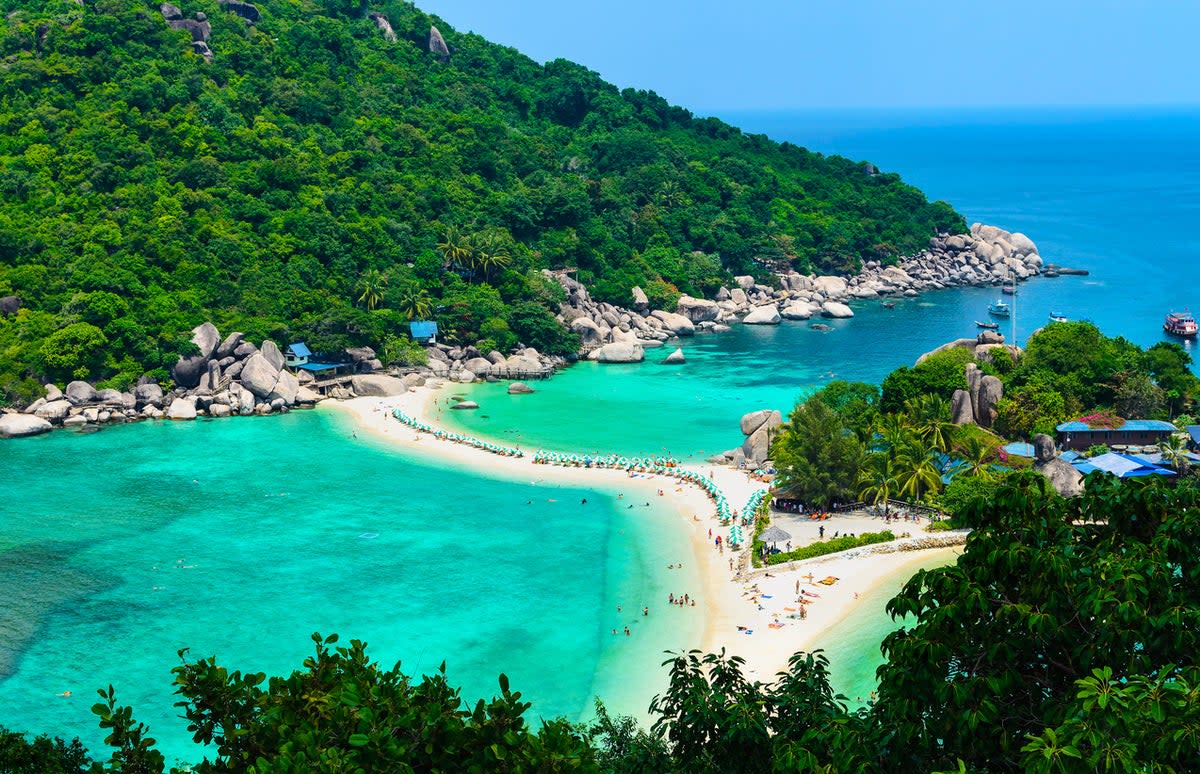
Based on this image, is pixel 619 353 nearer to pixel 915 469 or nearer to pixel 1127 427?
pixel 915 469

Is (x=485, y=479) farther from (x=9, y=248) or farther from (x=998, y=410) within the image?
(x=9, y=248)

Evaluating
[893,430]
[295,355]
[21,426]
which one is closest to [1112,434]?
[893,430]

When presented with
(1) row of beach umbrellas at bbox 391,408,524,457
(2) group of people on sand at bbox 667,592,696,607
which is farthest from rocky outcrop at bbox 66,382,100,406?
(2) group of people on sand at bbox 667,592,696,607

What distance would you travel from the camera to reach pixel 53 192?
69.3m

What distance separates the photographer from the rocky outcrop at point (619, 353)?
70000 millimetres

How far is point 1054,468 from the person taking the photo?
41844mm

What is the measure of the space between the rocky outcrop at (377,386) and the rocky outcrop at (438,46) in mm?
52656

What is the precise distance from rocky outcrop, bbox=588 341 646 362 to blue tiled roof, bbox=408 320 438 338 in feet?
33.2

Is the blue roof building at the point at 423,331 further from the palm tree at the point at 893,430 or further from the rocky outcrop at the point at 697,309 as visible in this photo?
the palm tree at the point at 893,430

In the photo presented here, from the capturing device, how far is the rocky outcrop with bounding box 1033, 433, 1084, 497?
41.2m

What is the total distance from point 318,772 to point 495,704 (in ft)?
7.07

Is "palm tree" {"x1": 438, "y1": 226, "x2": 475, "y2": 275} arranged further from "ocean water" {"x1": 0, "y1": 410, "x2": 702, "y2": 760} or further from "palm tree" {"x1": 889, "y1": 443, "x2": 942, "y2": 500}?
"palm tree" {"x1": 889, "y1": 443, "x2": 942, "y2": 500}

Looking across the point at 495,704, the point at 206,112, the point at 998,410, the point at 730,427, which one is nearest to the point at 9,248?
the point at 206,112

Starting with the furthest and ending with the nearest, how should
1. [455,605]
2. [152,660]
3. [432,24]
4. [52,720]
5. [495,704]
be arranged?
[432,24] < [455,605] < [152,660] < [52,720] < [495,704]
